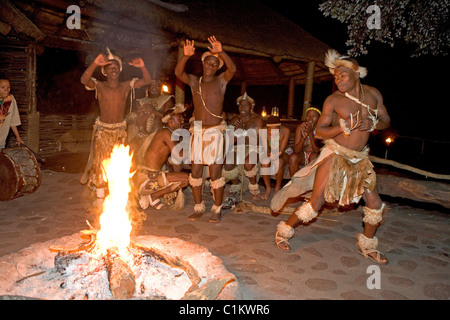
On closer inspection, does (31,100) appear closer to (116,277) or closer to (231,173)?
(231,173)

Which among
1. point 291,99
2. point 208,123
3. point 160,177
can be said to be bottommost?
point 160,177

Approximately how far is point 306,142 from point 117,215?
4291 mm

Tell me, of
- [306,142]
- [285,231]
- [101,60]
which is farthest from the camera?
[306,142]

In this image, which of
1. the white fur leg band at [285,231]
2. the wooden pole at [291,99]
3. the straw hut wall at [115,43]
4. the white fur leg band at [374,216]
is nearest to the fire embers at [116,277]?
the white fur leg band at [285,231]

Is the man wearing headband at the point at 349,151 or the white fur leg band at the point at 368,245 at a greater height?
the man wearing headband at the point at 349,151

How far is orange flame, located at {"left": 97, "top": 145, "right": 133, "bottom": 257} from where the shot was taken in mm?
3221

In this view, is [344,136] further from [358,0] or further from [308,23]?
[308,23]

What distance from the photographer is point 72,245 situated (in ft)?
11.2

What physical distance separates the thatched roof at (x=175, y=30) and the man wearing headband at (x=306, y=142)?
4.09 m

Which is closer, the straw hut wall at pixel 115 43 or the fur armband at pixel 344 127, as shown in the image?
the fur armband at pixel 344 127

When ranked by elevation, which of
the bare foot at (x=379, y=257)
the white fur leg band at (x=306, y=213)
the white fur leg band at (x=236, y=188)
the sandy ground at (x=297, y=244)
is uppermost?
the white fur leg band at (x=306, y=213)

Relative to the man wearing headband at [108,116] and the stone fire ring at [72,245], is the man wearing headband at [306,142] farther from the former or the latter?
the stone fire ring at [72,245]

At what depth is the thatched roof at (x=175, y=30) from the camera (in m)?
7.92

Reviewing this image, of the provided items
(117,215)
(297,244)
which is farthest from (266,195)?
(117,215)
